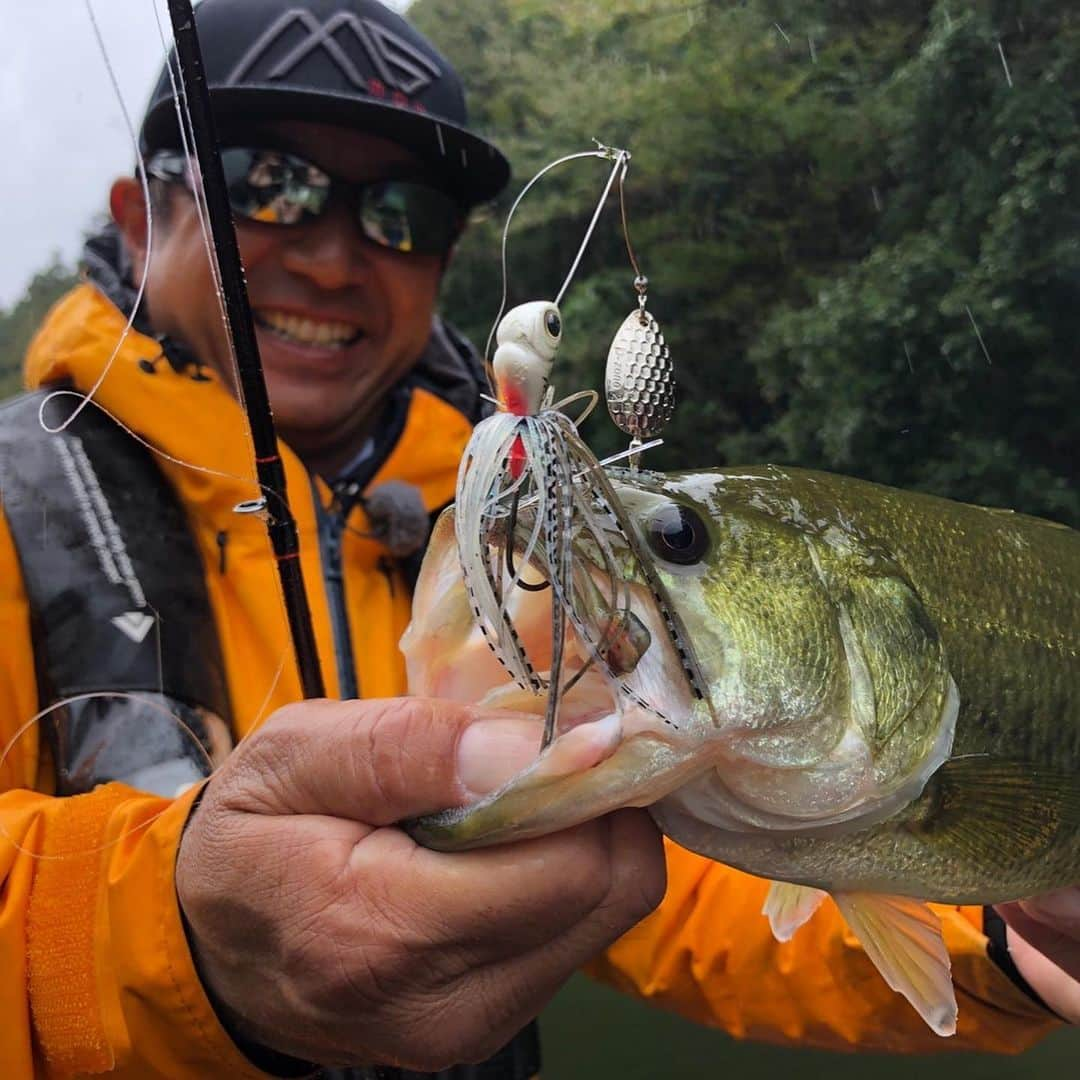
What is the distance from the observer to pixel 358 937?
37.0 inches

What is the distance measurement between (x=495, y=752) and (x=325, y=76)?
177 centimetres

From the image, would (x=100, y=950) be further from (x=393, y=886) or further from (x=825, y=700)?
(x=825, y=700)

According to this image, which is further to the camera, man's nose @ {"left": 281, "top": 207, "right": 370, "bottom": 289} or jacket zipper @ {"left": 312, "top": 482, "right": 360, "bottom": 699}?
man's nose @ {"left": 281, "top": 207, "right": 370, "bottom": 289}

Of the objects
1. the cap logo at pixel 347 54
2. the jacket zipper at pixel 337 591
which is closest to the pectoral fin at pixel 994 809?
the jacket zipper at pixel 337 591

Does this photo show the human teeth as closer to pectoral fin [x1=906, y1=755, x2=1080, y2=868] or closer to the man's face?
the man's face

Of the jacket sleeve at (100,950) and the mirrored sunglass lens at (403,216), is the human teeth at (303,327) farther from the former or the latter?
the jacket sleeve at (100,950)

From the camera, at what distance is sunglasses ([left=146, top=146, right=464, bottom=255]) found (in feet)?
7.01

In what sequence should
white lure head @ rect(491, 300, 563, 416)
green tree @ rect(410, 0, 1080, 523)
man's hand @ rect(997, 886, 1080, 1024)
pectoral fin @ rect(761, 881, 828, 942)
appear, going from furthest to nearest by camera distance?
green tree @ rect(410, 0, 1080, 523) < man's hand @ rect(997, 886, 1080, 1024) < pectoral fin @ rect(761, 881, 828, 942) < white lure head @ rect(491, 300, 563, 416)

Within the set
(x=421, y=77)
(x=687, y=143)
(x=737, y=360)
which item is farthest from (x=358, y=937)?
(x=687, y=143)

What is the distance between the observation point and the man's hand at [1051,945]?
1.46 m

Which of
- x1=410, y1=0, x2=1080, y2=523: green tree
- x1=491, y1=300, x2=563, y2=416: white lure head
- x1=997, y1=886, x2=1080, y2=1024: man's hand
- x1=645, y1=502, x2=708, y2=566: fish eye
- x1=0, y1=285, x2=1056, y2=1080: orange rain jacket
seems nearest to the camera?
x1=491, y1=300, x2=563, y2=416: white lure head

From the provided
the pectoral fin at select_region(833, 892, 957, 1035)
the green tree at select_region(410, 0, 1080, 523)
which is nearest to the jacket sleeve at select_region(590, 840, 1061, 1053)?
the pectoral fin at select_region(833, 892, 957, 1035)

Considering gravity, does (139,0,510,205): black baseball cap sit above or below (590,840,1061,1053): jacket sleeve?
above

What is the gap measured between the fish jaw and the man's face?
151cm
